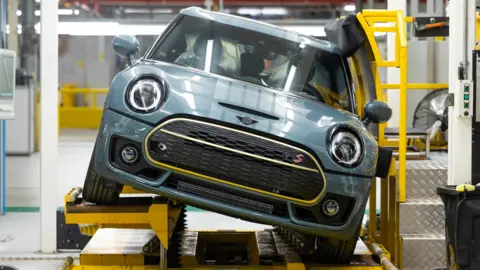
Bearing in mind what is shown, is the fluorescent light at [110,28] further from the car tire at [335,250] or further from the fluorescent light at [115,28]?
the car tire at [335,250]

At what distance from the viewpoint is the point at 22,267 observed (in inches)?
256

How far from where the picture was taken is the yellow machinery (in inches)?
190

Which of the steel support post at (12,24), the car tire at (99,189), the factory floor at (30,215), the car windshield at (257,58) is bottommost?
the factory floor at (30,215)

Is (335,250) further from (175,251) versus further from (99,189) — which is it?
(99,189)

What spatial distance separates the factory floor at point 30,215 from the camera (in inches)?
271

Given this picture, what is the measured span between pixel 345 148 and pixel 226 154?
725 mm

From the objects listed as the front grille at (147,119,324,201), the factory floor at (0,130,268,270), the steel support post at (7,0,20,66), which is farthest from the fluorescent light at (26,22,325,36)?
the front grille at (147,119,324,201)

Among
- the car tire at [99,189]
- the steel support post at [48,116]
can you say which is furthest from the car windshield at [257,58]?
the steel support post at [48,116]

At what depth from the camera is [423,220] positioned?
5.94 meters

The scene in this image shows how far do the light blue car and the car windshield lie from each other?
264mm

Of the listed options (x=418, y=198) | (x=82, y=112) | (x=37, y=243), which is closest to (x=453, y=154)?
(x=418, y=198)

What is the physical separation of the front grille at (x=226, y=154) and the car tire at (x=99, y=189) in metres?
0.54

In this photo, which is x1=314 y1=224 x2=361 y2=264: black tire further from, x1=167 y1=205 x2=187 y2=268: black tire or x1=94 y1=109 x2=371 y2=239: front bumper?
x1=167 y1=205 x2=187 y2=268: black tire

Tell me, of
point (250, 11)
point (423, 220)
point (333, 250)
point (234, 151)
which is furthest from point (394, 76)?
point (250, 11)
